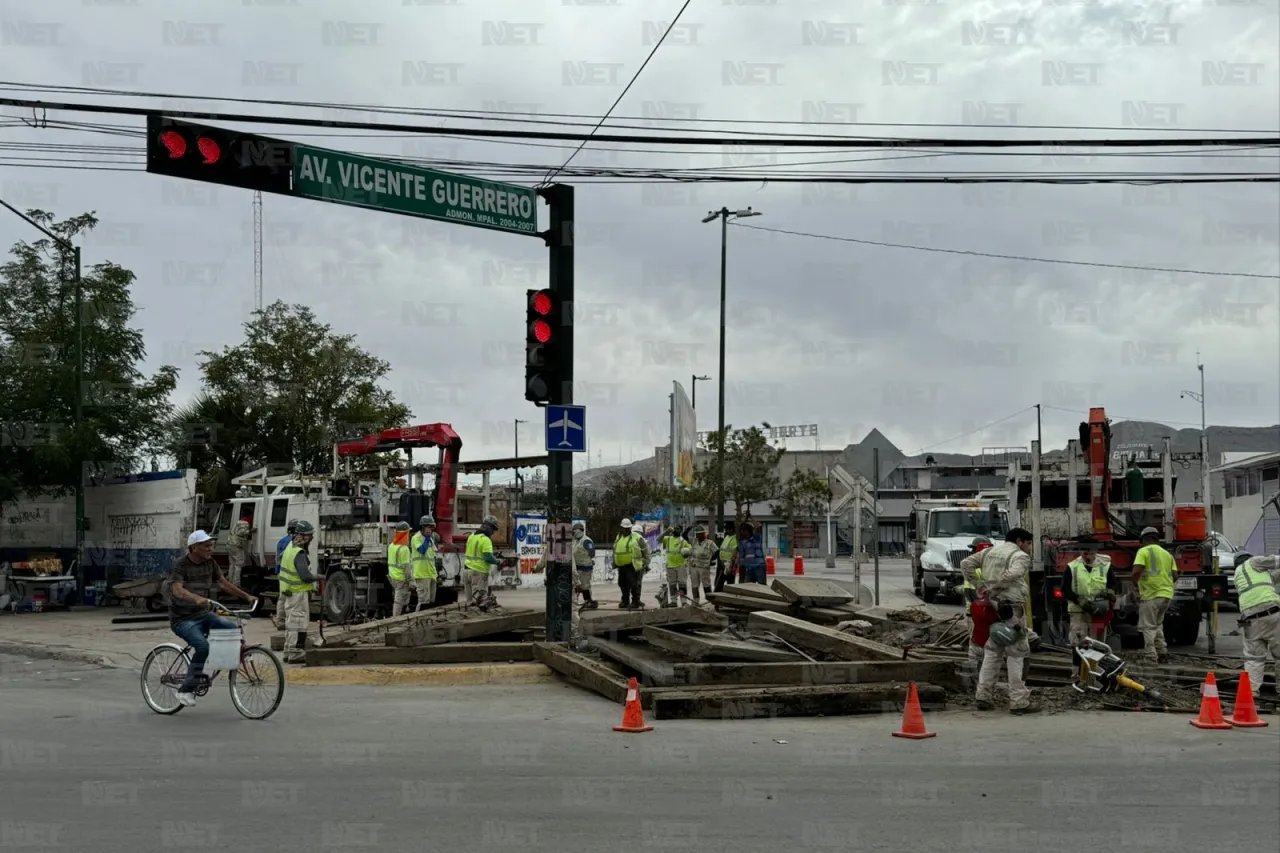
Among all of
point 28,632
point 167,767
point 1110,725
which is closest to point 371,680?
point 167,767

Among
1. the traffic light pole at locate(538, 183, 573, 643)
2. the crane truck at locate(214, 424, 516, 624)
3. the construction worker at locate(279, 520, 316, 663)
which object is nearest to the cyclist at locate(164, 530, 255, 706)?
the construction worker at locate(279, 520, 316, 663)

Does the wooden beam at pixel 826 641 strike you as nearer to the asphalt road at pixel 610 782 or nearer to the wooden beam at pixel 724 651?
the wooden beam at pixel 724 651

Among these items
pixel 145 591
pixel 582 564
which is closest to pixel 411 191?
pixel 582 564

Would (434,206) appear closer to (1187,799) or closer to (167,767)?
(167,767)

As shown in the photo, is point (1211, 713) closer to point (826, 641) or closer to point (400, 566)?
point (826, 641)

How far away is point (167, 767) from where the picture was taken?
26.5 ft

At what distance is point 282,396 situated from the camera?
35781 mm

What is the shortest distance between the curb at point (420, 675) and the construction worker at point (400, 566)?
17.1ft

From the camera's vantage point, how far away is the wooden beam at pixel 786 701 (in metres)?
10.4

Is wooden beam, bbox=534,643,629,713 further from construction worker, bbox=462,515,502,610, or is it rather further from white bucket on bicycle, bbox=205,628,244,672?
construction worker, bbox=462,515,502,610

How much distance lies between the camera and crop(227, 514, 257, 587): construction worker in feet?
74.0

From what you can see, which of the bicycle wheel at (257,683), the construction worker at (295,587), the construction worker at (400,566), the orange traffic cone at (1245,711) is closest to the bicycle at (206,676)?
the bicycle wheel at (257,683)

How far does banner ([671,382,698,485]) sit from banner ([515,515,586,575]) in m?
19.0

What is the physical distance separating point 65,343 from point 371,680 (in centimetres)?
1654
